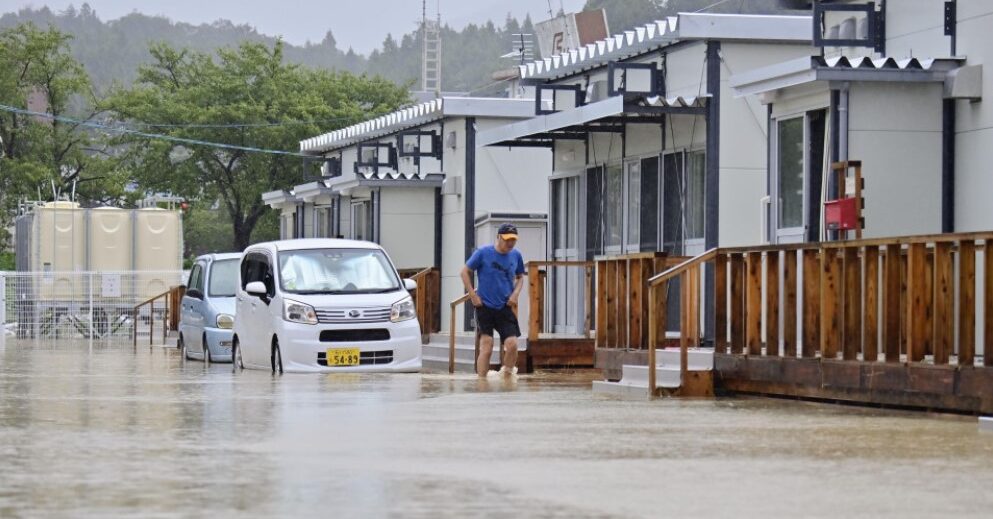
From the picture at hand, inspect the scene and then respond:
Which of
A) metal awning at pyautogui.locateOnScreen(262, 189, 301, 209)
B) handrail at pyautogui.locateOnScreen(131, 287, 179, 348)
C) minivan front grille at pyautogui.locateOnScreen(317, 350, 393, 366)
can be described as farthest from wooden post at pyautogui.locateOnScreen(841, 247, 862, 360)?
metal awning at pyautogui.locateOnScreen(262, 189, 301, 209)

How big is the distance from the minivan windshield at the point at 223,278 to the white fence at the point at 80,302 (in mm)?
14872

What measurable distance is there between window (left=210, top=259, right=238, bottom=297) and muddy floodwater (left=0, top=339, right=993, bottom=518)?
1150 cm

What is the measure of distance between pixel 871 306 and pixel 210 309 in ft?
51.0

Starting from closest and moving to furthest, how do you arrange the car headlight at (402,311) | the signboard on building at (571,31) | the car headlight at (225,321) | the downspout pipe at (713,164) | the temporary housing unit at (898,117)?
the temporary housing unit at (898,117)
the car headlight at (402,311)
the downspout pipe at (713,164)
the car headlight at (225,321)
the signboard on building at (571,31)

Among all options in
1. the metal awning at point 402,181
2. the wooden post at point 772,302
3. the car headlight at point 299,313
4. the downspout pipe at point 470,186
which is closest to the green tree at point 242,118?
the metal awning at point 402,181

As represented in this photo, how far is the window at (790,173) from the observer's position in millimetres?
19562

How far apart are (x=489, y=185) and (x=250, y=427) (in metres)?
21.1

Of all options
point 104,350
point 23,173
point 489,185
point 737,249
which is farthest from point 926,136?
point 23,173

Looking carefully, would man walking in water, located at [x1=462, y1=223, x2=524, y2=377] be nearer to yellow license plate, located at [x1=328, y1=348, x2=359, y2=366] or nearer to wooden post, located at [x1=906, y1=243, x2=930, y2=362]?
yellow license plate, located at [x1=328, y1=348, x2=359, y2=366]

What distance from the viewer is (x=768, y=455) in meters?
10.7

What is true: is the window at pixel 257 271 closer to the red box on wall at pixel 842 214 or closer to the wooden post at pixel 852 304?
the red box on wall at pixel 842 214

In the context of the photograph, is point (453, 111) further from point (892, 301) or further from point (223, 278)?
point (892, 301)

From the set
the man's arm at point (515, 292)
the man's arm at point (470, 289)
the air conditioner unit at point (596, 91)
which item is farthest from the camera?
the air conditioner unit at point (596, 91)

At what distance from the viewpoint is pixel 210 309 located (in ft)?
93.5
